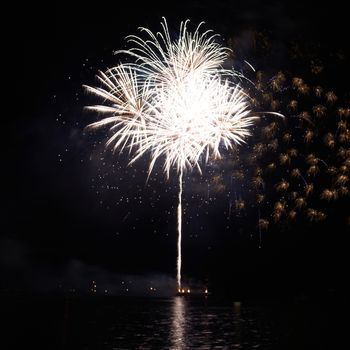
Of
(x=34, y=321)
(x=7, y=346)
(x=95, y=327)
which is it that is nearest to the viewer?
(x=7, y=346)

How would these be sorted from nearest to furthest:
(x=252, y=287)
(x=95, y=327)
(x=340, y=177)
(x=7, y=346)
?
(x=7, y=346)
(x=95, y=327)
(x=340, y=177)
(x=252, y=287)

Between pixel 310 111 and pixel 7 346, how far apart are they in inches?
1209

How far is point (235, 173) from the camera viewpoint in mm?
47719

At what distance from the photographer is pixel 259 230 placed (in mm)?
48375

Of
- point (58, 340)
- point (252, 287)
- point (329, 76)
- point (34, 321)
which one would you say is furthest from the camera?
point (252, 287)

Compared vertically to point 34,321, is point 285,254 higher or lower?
higher

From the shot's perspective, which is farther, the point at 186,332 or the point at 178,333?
the point at 186,332

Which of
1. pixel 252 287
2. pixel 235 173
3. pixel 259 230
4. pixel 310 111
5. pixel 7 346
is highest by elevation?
pixel 310 111

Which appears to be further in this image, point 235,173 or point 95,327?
point 235,173

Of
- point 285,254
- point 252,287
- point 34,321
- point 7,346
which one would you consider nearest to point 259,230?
point 285,254

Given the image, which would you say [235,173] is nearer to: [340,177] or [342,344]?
[340,177]

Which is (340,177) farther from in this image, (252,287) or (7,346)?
(7,346)

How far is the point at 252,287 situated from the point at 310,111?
48.2 ft

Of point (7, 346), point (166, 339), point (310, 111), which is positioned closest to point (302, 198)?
point (310, 111)
